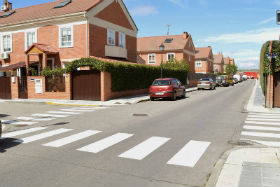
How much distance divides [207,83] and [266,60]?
1982cm

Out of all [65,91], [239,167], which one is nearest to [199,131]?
[239,167]

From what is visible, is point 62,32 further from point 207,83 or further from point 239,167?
point 239,167

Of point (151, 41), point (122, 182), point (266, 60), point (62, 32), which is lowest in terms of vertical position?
point (122, 182)

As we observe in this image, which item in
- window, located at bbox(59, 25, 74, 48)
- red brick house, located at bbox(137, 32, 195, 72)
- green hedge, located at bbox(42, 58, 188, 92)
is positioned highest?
red brick house, located at bbox(137, 32, 195, 72)

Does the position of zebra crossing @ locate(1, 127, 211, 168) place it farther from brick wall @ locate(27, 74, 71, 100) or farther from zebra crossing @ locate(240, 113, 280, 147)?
brick wall @ locate(27, 74, 71, 100)

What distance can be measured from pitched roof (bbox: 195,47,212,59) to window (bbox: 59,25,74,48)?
174 feet

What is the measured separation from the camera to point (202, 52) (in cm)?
7356

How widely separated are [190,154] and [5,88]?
72.2 ft

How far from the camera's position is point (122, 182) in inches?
165

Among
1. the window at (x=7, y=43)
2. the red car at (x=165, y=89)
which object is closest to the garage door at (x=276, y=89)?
the red car at (x=165, y=89)

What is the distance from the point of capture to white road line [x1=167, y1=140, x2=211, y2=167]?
5176 mm

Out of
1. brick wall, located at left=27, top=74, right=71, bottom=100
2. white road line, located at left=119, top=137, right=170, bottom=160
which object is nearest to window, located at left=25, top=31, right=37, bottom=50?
brick wall, located at left=27, top=74, right=71, bottom=100

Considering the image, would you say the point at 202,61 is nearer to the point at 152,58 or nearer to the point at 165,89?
the point at 152,58

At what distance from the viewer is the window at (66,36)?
23359 mm
